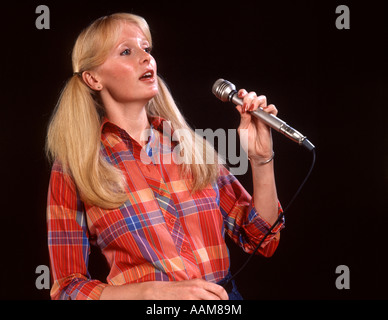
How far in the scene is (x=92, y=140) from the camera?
4.29 ft

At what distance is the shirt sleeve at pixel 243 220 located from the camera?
53.7 inches

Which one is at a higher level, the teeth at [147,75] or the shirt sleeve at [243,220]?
the teeth at [147,75]

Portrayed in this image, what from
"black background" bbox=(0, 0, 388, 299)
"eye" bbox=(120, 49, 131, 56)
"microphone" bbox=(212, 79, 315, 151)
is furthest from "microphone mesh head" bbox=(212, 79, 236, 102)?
"black background" bbox=(0, 0, 388, 299)

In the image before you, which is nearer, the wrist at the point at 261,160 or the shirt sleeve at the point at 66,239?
the shirt sleeve at the point at 66,239

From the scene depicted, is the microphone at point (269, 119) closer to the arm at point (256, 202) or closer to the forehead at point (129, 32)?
the arm at point (256, 202)

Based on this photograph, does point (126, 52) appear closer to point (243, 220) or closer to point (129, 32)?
point (129, 32)

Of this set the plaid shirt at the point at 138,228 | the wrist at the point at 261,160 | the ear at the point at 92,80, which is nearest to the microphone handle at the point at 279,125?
the wrist at the point at 261,160

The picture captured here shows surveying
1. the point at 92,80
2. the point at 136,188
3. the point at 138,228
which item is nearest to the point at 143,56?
the point at 92,80

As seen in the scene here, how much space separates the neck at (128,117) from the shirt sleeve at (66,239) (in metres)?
0.24

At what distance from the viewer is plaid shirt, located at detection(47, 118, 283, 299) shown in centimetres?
119

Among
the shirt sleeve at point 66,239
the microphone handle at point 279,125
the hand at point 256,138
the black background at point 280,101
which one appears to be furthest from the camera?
the black background at point 280,101

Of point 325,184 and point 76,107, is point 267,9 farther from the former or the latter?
point 76,107

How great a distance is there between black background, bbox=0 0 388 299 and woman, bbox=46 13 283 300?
15.5 inches

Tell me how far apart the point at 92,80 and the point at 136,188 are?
1.23 ft
